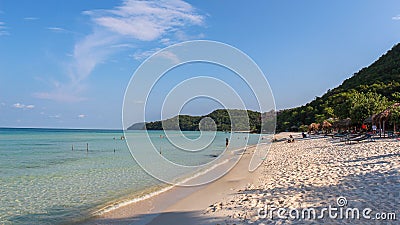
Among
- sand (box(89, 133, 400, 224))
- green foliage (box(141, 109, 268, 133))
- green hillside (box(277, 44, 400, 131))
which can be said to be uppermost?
green hillside (box(277, 44, 400, 131))

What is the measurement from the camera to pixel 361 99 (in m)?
29.6

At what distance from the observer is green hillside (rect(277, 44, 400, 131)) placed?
2814cm

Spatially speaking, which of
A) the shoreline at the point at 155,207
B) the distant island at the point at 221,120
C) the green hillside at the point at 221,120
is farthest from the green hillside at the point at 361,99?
the shoreline at the point at 155,207

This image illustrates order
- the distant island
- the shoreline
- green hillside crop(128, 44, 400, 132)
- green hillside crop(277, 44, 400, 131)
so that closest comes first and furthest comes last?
the shoreline, the distant island, green hillside crop(128, 44, 400, 132), green hillside crop(277, 44, 400, 131)

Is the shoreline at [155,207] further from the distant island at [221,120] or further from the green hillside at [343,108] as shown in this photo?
the green hillside at [343,108]

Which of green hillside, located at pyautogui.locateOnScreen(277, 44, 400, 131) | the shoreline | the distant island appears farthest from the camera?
green hillside, located at pyautogui.locateOnScreen(277, 44, 400, 131)

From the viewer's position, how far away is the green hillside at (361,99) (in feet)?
92.3

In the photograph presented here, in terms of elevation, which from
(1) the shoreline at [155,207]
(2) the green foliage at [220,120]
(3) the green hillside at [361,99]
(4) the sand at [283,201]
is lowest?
(1) the shoreline at [155,207]

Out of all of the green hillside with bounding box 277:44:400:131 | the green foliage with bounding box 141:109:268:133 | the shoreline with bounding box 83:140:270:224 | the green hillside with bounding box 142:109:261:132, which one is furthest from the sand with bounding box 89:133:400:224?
the green hillside with bounding box 277:44:400:131

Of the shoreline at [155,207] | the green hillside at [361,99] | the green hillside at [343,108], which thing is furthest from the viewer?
the green hillside at [361,99]

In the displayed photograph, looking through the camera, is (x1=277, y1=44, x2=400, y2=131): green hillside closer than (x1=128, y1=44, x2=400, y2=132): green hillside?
No

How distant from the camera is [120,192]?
1062 cm

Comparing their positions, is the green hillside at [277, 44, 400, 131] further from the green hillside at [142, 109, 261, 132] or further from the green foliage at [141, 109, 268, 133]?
the green hillside at [142, 109, 261, 132]

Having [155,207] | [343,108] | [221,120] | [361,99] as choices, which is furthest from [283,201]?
[343,108]
